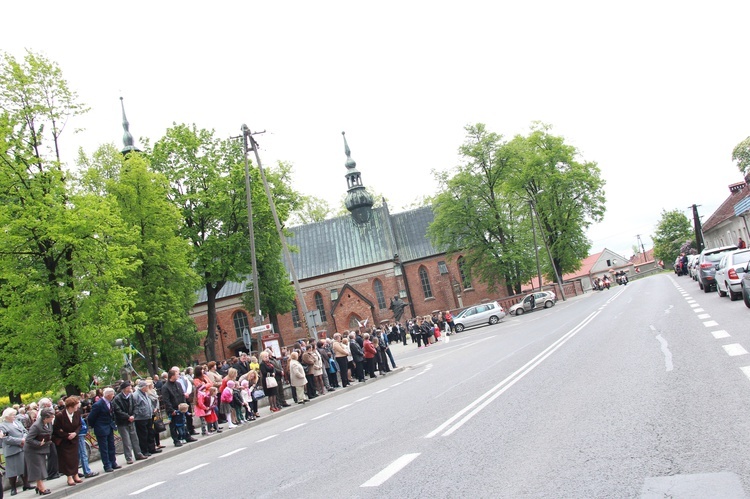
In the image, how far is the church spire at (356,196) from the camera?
58.1 meters

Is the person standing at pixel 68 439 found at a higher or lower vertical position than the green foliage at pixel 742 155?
lower

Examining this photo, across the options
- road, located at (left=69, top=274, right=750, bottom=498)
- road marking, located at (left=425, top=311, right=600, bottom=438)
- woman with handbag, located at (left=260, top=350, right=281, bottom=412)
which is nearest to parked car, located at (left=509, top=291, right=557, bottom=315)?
road marking, located at (left=425, top=311, right=600, bottom=438)

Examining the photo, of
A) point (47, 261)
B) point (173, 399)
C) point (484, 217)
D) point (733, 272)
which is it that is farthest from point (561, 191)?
point (173, 399)

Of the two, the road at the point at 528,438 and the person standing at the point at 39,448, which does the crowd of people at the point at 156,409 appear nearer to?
the person standing at the point at 39,448

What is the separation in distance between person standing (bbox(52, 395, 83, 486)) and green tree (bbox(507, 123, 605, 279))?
4368cm

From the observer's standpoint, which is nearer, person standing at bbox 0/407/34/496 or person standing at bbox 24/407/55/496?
person standing at bbox 24/407/55/496

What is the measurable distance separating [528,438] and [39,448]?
362 inches

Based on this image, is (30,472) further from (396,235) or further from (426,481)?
(396,235)

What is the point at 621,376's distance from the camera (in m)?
9.70

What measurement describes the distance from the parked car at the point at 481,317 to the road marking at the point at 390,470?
35907 millimetres

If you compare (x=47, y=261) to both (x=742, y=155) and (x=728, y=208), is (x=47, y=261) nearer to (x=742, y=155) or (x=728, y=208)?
(x=728, y=208)

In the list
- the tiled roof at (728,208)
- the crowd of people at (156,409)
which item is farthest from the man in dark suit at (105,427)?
the tiled roof at (728,208)

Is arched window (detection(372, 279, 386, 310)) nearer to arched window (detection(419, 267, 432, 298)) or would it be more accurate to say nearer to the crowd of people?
arched window (detection(419, 267, 432, 298))

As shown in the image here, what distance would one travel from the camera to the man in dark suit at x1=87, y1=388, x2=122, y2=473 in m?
11.8
